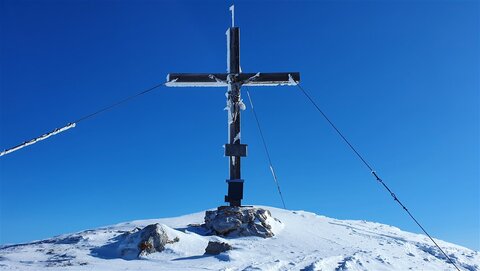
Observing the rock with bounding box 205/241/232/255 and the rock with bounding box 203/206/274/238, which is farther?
the rock with bounding box 203/206/274/238

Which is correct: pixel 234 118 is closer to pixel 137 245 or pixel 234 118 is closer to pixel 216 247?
pixel 216 247

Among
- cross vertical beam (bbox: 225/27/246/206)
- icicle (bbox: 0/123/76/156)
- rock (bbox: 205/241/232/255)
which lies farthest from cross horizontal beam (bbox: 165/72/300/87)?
rock (bbox: 205/241/232/255)

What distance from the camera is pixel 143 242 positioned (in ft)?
32.7

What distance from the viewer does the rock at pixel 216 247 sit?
390 inches

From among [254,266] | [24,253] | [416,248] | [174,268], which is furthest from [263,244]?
[24,253]

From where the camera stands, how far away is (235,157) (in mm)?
13328

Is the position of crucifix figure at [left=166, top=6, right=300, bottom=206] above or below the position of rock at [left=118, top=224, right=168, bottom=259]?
above

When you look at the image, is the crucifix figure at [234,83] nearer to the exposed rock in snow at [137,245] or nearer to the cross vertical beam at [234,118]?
the cross vertical beam at [234,118]

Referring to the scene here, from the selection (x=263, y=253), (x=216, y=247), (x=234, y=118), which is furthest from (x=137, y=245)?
(x=234, y=118)

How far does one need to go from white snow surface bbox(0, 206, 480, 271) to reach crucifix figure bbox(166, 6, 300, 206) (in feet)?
6.23

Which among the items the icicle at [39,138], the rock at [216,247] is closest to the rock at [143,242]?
the rock at [216,247]

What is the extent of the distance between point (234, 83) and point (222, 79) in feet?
1.34

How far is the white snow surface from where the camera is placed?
902cm

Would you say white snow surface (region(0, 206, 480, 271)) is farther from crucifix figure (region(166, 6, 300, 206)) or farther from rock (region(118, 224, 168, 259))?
crucifix figure (region(166, 6, 300, 206))
